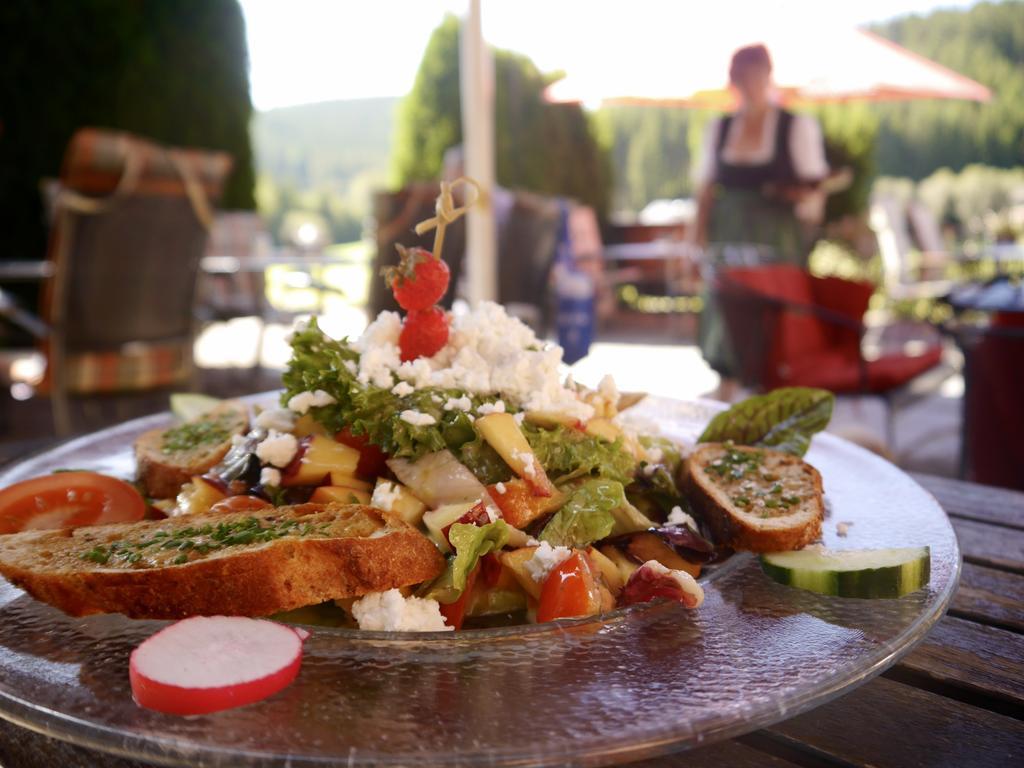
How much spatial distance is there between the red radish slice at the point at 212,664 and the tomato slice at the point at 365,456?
434 mm

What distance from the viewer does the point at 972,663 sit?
1071 millimetres

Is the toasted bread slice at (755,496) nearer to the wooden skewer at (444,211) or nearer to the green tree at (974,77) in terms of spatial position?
the wooden skewer at (444,211)

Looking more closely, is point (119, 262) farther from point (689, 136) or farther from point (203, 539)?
point (689, 136)

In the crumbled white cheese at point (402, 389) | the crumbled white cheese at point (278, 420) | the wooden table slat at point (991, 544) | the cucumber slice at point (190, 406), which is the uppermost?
the crumbled white cheese at point (402, 389)

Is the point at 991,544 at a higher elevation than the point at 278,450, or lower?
lower

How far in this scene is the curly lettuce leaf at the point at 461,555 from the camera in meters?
1.02

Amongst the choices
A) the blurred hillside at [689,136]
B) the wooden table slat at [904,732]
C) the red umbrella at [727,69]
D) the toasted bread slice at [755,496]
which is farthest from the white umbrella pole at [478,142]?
the blurred hillside at [689,136]

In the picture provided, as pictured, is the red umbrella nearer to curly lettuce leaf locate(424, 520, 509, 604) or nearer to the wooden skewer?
the wooden skewer

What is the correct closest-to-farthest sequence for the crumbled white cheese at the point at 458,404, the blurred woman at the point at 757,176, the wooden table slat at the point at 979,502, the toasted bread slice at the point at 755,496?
the toasted bread slice at the point at 755,496, the crumbled white cheese at the point at 458,404, the wooden table slat at the point at 979,502, the blurred woman at the point at 757,176

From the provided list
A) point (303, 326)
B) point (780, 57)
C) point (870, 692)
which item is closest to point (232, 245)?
point (780, 57)

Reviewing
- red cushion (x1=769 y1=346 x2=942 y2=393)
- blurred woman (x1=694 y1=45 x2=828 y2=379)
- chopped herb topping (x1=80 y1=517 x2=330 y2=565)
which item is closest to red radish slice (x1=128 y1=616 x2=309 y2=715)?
chopped herb topping (x1=80 y1=517 x2=330 y2=565)

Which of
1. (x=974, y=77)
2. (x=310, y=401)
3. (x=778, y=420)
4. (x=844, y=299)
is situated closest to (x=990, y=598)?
(x=778, y=420)

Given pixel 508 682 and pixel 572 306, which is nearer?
pixel 508 682

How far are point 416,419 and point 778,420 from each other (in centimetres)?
75
